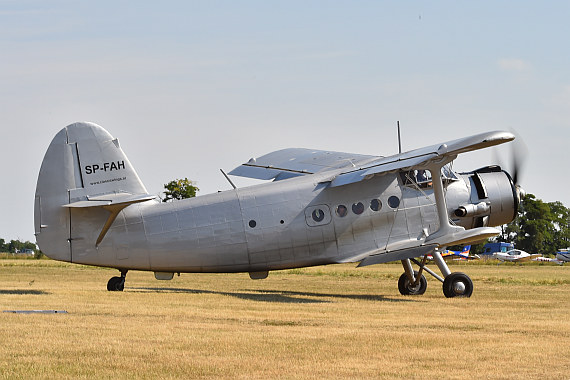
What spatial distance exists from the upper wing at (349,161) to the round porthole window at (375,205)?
828mm

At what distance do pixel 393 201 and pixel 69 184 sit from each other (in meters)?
7.60

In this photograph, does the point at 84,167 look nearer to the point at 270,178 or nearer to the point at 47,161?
the point at 47,161

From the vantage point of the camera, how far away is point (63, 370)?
9469mm

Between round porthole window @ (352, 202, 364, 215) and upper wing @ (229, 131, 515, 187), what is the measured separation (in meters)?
0.72

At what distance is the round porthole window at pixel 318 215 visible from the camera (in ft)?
66.5

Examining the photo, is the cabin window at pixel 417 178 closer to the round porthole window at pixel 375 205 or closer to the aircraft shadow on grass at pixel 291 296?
the round porthole window at pixel 375 205

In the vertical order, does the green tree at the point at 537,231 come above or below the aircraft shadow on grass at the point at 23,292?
below

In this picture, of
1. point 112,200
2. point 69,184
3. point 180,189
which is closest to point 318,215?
point 112,200

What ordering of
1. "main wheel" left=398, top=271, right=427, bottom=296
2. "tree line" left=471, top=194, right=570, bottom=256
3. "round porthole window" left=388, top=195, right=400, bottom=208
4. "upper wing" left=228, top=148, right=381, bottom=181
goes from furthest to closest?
"tree line" left=471, top=194, right=570, bottom=256 → "upper wing" left=228, top=148, right=381, bottom=181 → "main wheel" left=398, top=271, right=427, bottom=296 → "round porthole window" left=388, top=195, right=400, bottom=208

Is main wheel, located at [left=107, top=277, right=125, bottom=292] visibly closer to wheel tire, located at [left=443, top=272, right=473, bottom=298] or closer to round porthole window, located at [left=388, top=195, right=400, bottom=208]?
round porthole window, located at [left=388, top=195, right=400, bottom=208]

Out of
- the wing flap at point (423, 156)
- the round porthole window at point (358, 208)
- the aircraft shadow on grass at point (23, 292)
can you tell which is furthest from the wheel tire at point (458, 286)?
the aircraft shadow on grass at point (23, 292)

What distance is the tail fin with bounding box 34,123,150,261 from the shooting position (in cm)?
1930

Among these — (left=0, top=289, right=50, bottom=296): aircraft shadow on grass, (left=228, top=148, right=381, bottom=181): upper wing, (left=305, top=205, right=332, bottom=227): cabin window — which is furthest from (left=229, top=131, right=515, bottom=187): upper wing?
(left=0, top=289, right=50, bottom=296): aircraft shadow on grass

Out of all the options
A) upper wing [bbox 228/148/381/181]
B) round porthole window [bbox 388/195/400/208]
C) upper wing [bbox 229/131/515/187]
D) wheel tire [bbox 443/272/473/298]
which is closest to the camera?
upper wing [bbox 229/131/515/187]
